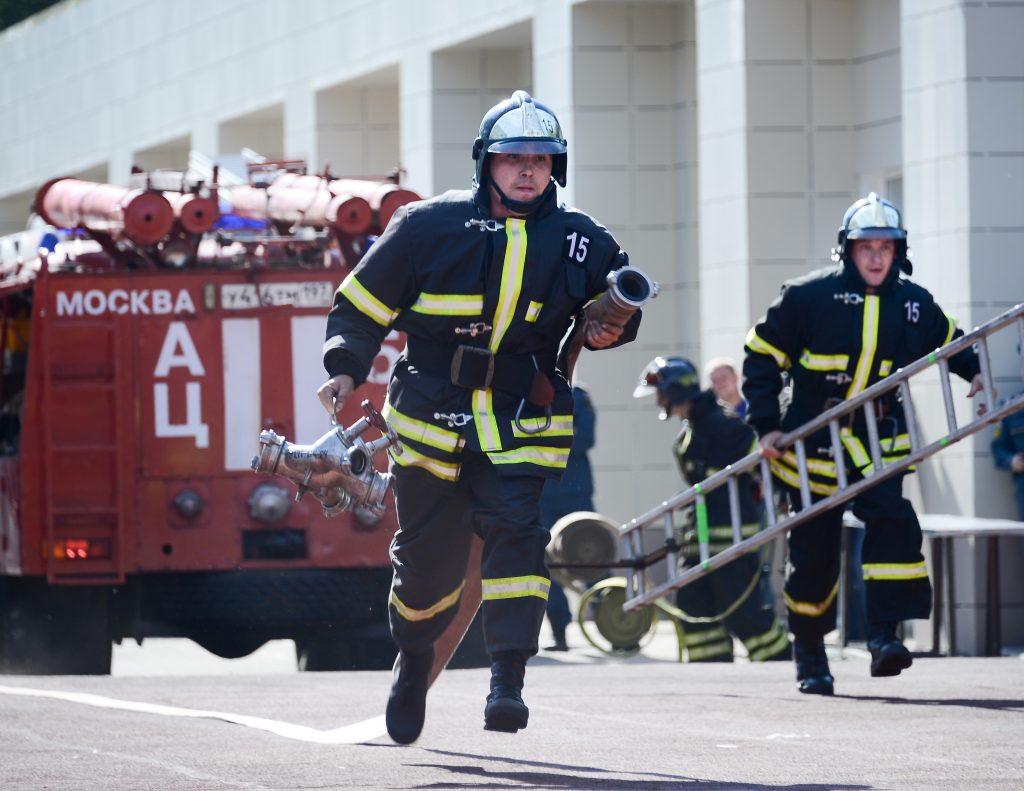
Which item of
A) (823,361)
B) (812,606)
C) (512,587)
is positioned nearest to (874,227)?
(823,361)

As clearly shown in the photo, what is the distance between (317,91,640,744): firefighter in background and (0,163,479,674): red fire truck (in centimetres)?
437

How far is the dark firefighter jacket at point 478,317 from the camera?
22.7 feet

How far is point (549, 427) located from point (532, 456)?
98 mm

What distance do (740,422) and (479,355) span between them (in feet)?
19.4

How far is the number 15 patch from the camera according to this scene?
22.8 feet

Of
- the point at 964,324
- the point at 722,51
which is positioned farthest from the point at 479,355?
the point at 722,51

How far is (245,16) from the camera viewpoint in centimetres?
2705

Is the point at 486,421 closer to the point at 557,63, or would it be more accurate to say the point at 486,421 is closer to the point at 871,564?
the point at 871,564

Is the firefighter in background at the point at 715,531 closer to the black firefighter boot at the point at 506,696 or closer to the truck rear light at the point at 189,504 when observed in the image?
the truck rear light at the point at 189,504

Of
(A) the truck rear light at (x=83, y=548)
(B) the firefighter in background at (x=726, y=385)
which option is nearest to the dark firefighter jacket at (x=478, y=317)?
(A) the truck rear light at (x=83, y=548)

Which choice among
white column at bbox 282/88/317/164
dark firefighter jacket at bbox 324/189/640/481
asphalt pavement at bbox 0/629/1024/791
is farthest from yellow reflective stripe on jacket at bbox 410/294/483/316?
white column at bbox 282/88/317/164

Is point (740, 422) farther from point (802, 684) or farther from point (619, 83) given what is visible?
point (619, 83)

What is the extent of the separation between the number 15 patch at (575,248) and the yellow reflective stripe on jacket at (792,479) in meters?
2.72

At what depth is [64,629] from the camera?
1166 cm
